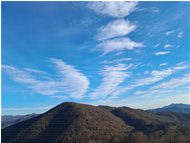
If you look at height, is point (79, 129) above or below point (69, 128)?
below

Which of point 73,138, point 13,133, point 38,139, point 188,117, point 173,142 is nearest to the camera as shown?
point 173,142

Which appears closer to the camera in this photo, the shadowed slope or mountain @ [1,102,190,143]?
mountain @ [1,102,190,143]

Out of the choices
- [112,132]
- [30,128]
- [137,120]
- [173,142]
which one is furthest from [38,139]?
[173,142]

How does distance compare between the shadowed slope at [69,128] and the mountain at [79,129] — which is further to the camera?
the shadowed slope at [69,128]

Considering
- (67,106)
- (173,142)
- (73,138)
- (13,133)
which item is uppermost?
(67,106)

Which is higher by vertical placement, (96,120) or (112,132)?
(96,120)

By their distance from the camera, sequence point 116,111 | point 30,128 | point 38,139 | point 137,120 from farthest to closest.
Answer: point 116,111 < point 137,120 < point 30,128 < point 38,139

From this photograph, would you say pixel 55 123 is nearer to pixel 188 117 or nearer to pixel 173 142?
pixel 173 142

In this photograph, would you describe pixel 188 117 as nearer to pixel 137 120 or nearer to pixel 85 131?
pixel 137 120

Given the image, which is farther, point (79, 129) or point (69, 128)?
point (69, 128)

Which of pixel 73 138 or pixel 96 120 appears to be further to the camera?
pixel 96 120
